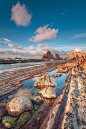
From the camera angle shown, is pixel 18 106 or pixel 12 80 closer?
pixel 18 106

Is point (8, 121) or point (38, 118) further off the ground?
point (8, 121)

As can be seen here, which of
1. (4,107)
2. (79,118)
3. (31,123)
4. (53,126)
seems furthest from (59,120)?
(4,107)

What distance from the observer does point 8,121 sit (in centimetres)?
332

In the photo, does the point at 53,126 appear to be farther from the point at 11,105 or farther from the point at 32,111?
the point at 11,105

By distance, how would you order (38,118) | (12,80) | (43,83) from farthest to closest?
(12,80)
(43,83)
(38,118)

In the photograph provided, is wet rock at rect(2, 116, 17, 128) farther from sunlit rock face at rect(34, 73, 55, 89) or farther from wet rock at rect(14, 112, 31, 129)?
sunlit rock face at rect(34, 73, 55, 89)

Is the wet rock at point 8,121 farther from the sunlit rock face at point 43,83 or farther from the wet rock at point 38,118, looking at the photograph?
the sunlit rock face at point 43,83

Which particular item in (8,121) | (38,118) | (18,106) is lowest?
(38,118)

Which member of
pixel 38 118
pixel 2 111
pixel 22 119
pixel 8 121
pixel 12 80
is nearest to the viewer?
pixel 8 121

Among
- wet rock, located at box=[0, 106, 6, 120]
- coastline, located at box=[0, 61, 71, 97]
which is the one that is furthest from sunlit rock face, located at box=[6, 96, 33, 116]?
coastline, located at box=[0, 61, 71, 97]

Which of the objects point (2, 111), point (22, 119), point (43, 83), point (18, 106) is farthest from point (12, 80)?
point (22, 119)

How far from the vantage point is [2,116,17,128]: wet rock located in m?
3.16

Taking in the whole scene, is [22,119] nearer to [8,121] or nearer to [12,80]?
[8,121]

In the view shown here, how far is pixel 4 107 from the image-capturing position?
14.3 feet
